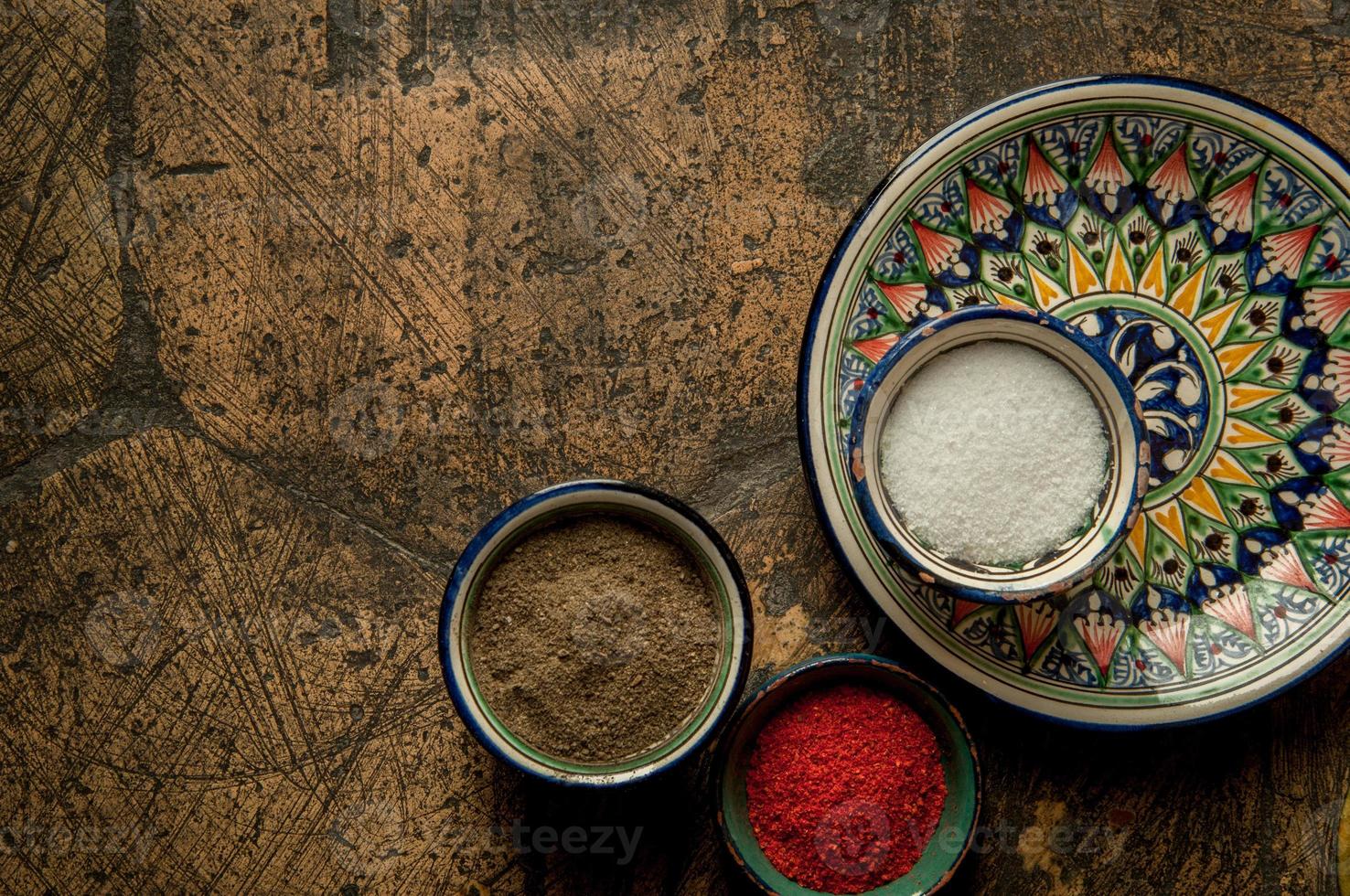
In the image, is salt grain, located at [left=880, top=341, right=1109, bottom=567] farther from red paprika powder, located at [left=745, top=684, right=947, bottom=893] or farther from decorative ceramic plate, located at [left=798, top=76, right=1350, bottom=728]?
red paprika powder, located at [left=745, top=684, right=947, bottom=893]

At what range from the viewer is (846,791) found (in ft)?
3.70

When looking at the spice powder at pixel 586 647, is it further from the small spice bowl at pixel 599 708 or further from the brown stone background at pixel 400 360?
the brown stone background at pixel 400 360

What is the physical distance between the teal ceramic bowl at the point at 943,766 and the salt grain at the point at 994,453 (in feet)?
0.59

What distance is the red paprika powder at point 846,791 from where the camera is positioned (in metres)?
1.12

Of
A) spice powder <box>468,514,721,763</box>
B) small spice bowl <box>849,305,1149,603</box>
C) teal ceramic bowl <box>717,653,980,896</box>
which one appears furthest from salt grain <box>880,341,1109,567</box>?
spice powder <box>468,514,721,763</box>

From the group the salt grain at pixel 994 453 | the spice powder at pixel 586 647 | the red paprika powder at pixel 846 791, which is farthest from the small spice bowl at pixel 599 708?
the salt grain at pixel 994 453

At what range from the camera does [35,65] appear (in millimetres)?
1262

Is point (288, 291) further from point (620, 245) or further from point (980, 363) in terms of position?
point (980, 363)

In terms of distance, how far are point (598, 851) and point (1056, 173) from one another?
3.31 ft

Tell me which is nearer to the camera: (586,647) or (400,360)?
(586,647)

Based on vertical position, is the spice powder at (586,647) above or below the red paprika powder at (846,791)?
above

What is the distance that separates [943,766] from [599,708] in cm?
42

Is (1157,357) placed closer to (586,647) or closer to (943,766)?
(943,766)

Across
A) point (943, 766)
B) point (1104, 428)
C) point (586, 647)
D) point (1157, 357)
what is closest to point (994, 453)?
point (1104, 428)
